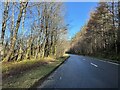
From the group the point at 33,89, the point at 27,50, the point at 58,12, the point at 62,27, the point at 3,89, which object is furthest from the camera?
the point at 62,27

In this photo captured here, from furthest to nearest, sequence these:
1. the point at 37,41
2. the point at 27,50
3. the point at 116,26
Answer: the point at 116,26 < the point at 37,41 < the point at 27,50

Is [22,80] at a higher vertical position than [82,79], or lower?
higher

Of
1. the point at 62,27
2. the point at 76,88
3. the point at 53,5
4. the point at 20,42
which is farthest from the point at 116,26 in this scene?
the point at 76,88

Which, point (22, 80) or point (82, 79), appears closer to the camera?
point (22, 80)

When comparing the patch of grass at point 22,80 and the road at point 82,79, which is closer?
the patch of grass at point 22,80

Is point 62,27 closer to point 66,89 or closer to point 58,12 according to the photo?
point 58,12

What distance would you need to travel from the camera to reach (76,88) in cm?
1000

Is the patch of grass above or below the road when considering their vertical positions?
above

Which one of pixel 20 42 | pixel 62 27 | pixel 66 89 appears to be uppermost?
pixel 62 27

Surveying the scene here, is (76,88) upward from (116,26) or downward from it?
downward

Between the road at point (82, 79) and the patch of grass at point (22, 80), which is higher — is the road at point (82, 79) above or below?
below

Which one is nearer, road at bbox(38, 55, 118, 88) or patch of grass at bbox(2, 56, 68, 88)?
patch of grass at bbox(2, 56, 68, 88)

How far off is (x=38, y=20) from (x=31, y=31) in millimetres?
1914

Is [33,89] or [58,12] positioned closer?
[33,89]
